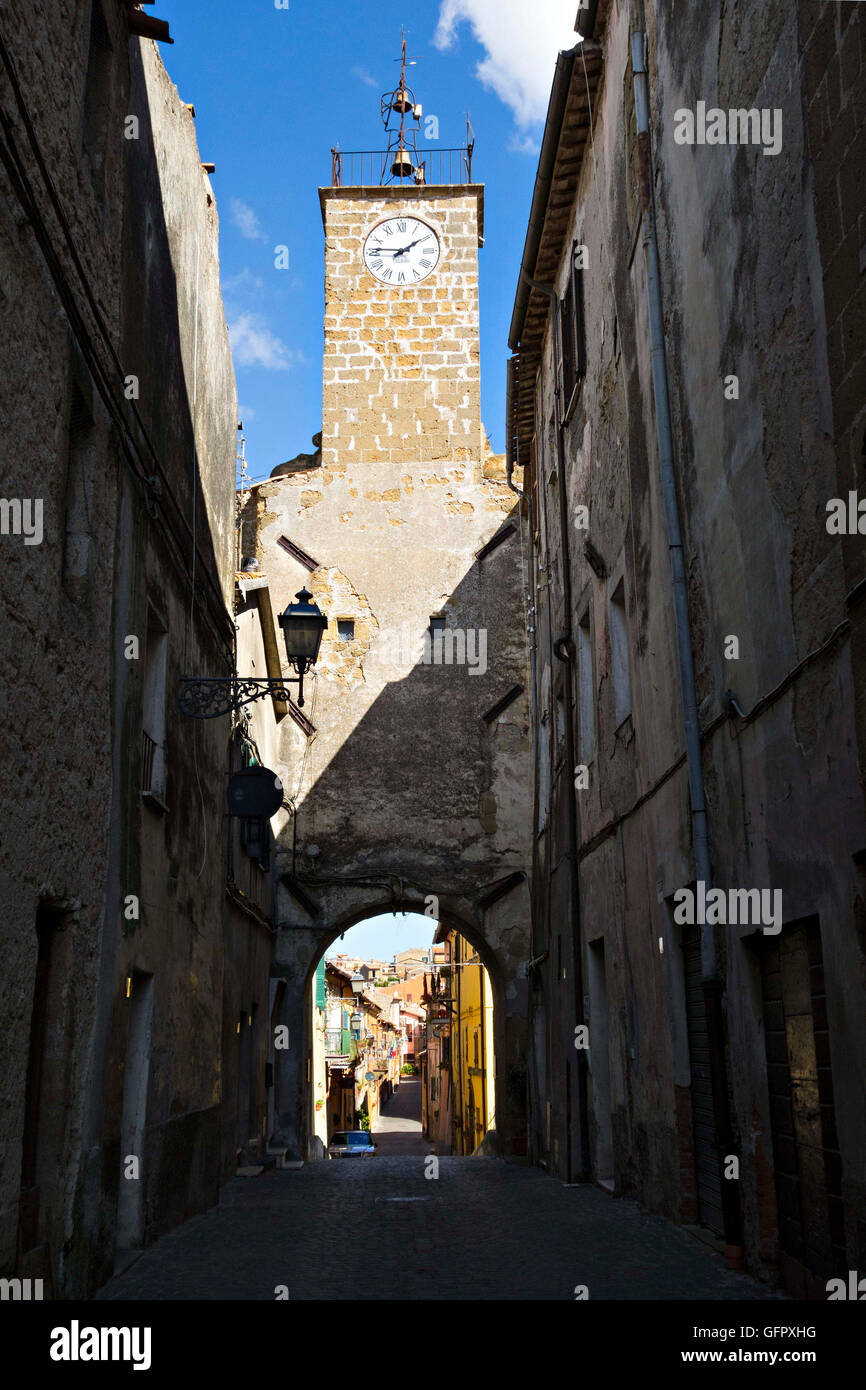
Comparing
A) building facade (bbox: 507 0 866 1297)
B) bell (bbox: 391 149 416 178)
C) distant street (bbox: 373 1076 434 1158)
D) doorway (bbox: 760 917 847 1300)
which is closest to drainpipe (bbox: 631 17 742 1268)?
building facade (bbox: 507 0 866 1297)

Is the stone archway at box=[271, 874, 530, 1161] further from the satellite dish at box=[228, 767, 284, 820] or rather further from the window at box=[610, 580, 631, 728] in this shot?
the window at box=[610, 580, 631, 728]

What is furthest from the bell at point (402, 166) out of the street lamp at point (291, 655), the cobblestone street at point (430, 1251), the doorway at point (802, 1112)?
the doorway at point (802, 1112)

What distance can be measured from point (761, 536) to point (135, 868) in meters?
4.23

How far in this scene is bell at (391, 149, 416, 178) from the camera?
22047 millimetres

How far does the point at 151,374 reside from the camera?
891cm

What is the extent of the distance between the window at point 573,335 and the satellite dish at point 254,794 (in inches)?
194

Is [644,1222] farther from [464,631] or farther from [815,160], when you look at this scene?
[464,631]

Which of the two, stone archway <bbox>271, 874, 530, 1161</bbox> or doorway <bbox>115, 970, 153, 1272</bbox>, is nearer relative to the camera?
doorway <bbox>115, 970, 153, 1272</bbox>

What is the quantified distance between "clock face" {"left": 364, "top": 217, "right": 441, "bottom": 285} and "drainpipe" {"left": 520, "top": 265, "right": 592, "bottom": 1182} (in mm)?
6801

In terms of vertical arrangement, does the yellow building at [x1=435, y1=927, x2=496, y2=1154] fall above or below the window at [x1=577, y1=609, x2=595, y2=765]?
below

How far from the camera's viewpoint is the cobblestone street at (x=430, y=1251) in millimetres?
6438

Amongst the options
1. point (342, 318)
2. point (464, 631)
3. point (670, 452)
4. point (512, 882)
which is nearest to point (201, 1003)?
point (670, 452)

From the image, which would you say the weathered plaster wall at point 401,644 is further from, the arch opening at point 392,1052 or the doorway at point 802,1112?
the doorway at point 802,1112

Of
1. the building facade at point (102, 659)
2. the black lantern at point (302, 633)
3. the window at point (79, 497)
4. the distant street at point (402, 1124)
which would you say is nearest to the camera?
the building facade at point (102, 659)
